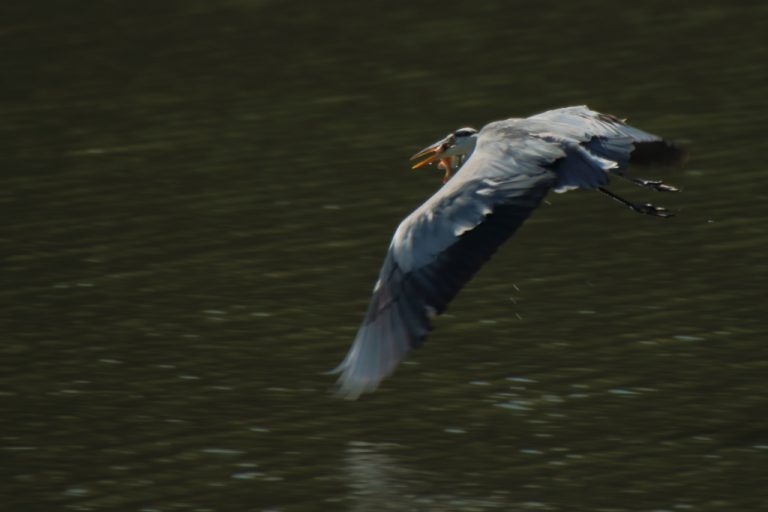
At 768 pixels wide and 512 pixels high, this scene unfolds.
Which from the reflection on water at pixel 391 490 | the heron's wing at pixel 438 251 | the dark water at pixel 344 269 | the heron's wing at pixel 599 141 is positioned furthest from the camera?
the dark water at pixel 344 269

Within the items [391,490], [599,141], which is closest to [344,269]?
[599,141]

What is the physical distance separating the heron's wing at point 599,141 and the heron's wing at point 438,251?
25 cm

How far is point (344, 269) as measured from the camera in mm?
13477

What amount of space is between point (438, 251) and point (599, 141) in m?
1.91

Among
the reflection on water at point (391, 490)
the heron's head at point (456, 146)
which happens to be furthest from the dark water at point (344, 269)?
the heron's head at point (456, 146)

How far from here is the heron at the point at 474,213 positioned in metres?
8.02

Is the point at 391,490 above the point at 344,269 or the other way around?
the other way around

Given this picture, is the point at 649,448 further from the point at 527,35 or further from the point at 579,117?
the point at 527,35

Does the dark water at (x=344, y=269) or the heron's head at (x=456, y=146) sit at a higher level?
the heron's head at (x=456, y=146)

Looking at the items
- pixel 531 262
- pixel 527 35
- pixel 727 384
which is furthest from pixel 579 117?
pixel 527 35

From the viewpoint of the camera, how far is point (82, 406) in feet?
36.3

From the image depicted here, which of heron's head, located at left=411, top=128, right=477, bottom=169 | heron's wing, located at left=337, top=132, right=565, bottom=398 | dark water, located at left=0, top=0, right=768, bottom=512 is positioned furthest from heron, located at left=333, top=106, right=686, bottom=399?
dark water, located at left=0, top=0, right=768, bottom=512

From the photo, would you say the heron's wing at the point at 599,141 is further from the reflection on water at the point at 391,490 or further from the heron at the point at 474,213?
the reflection on water at the point at 391,490

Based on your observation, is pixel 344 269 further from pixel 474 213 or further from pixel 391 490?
pixel 474 213
